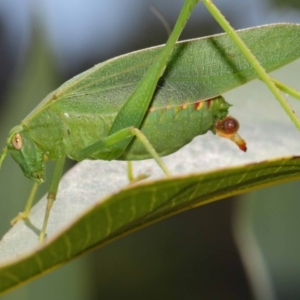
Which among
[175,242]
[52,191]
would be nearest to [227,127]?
[52,191]

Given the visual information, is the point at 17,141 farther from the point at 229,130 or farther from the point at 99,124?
the point at 229,130

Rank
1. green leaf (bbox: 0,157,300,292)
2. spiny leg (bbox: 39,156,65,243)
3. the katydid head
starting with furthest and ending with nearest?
the katydid head
spiny leg (bbox: 39,156,65,243)
green leaf (bbox: 0,157,300,292)

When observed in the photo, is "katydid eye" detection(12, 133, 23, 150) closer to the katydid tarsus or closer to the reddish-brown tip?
the katydid tarsus

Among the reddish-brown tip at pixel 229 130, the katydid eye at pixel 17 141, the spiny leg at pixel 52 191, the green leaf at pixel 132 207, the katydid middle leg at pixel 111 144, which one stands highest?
the katydid eye at pixel 17 141

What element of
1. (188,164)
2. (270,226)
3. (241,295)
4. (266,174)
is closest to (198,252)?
(241,295)

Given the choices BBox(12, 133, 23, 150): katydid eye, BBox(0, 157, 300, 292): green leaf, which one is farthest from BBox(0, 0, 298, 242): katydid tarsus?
BBox(0, 157, 300, 292): green leaf

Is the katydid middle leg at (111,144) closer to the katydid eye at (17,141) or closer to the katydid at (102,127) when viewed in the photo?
the katydid at (102,127)

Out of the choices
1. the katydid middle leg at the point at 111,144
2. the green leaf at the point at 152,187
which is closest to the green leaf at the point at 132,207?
the green leaf at the point at 152,187

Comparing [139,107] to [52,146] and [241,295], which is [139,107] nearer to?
[52,146]
